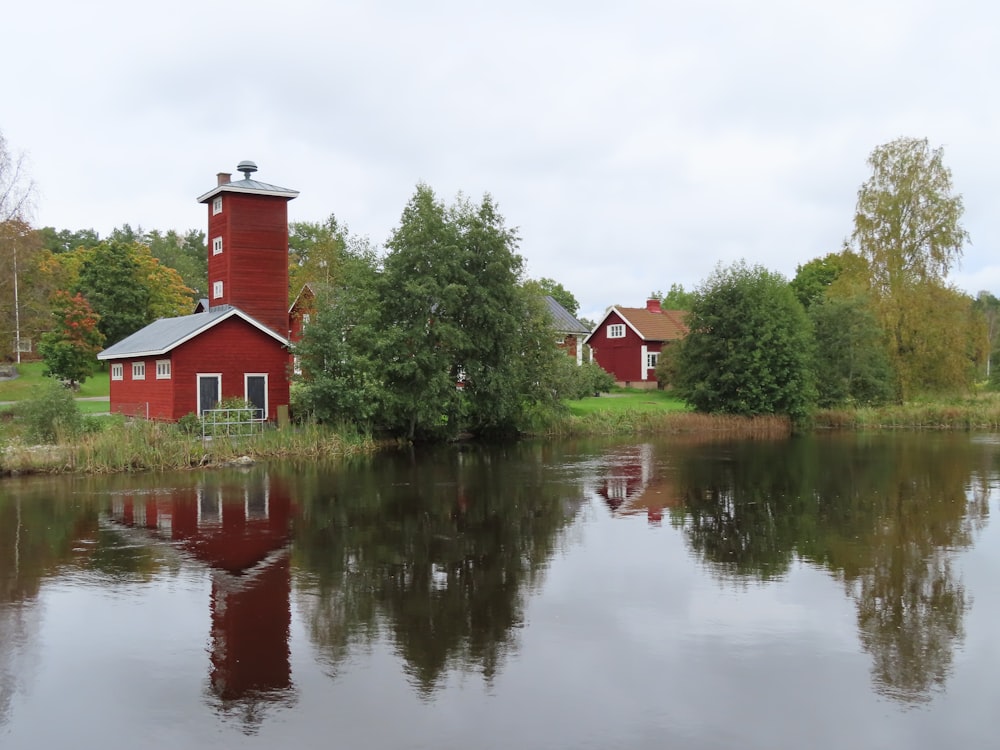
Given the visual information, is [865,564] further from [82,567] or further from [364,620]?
[82,567]

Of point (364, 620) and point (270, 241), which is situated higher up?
point (270, 241)

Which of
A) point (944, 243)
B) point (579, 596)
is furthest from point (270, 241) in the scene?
point (944, 243)

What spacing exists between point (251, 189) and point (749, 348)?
2395 centimetres

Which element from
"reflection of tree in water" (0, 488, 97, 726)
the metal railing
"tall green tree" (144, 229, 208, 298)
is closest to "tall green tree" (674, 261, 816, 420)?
the metal railing

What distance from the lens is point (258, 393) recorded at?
31.2 m

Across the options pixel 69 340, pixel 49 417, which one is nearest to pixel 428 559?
pixel 49 417

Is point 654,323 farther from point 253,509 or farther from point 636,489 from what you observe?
point 253,509

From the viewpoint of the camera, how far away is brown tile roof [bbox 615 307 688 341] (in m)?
55.3

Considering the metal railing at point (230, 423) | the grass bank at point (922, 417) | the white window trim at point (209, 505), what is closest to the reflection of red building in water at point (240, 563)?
the white window trim at point (209, 505)

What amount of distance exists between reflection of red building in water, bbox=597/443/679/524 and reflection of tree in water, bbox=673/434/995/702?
600mm

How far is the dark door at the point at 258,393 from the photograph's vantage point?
31.0 metres

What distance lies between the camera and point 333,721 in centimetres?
775

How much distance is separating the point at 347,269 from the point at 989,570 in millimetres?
25415

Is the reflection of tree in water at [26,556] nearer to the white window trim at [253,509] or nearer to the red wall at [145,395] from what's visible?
the white window trim at [253,509]
